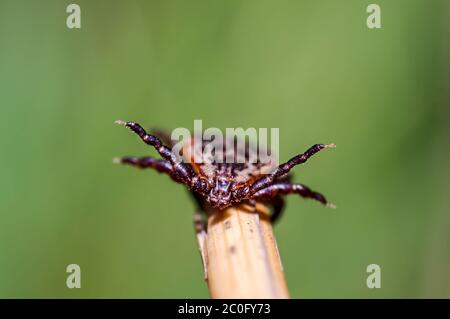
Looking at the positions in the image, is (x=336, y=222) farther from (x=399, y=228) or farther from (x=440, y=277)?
(x=440, y=277)

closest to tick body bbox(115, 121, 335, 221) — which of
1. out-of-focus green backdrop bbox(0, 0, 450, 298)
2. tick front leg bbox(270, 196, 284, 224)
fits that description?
tick front leg bbox(270, 196, 284, 224)

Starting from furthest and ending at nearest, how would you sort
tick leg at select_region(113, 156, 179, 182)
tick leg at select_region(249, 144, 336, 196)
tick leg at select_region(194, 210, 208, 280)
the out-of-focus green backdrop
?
1. the out-of-focus green backdrop
2. tick leg at select_region(113, 156, 179, 182)
3. tick leg at select_region(194, 210, 208, 280)
4. tick leg at select_region(249, 144, 336, 196)

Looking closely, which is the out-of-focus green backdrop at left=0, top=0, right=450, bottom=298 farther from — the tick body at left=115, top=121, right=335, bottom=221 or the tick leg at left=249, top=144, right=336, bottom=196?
the tick leg at left=249, top=144, right=336, bottom=196

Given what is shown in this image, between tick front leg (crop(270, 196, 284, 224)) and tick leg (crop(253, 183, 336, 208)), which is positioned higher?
tick leg (crop(253, 183, 336, 208))

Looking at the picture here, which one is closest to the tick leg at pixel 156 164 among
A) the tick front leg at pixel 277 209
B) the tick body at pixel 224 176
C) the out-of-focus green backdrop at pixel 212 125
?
the tick body at pixel 224 176

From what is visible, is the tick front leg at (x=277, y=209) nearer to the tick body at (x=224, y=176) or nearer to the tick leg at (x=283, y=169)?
the tick body at (x=224, y=176)

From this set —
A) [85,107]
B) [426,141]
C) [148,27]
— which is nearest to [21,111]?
[85,107]

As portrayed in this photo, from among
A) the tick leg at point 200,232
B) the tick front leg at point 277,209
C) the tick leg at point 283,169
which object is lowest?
the tick leg at point 200,232

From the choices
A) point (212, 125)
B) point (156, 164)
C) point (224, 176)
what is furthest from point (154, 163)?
point (212, 125)
